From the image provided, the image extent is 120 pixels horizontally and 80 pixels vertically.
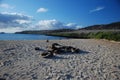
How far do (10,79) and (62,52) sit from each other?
5.31 m

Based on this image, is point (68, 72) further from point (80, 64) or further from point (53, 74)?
point (80, 64)

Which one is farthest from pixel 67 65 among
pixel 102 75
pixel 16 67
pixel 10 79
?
pixel 10 79

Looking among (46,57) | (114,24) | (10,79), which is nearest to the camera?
(10,79)

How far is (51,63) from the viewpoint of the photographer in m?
8.03

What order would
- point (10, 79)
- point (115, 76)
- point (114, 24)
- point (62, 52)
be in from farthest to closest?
1. point (114, 24)
2. point (62, 52)
3. point (115, 76)
4. point (10, 79)

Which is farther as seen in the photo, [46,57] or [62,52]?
[62,52]

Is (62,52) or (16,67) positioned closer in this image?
(16,67)

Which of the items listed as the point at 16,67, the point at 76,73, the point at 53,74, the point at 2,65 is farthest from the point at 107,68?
the point at 2,65

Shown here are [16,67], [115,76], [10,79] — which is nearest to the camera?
[10,79]

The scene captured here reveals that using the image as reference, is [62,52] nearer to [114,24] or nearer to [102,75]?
[102,75]

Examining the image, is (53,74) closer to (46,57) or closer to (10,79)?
(10,79)

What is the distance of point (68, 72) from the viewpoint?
667 centimetres

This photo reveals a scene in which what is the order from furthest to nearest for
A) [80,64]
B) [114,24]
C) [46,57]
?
[114,24] → [46,57] → [80,64]

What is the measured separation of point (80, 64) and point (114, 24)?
85.0 meters
